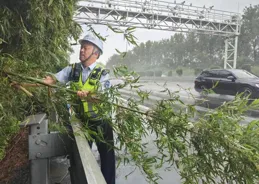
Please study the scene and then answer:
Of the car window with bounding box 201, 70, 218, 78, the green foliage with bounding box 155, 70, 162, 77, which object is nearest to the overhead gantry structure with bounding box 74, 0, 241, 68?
the car window with bounding box 201, 70, 218, 78

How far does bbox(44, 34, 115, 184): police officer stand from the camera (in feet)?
7.14

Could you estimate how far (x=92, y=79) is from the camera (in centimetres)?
228

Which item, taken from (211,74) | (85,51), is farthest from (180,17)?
(85,51)

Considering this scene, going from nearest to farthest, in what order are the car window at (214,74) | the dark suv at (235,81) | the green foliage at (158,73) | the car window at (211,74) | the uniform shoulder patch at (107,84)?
the uniform shoulder patch at (107,84) → the dark suv at (235,81) → the car window at (214,74) → the car window at (211,74) → the green foliage at (158,73)

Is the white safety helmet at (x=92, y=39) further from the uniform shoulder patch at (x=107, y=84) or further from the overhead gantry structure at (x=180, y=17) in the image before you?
the overhead gantry structure at (x=180, y=17)

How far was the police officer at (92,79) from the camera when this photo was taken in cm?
218

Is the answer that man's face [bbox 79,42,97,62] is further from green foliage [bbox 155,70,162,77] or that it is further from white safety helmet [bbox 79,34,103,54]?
green foliage [bbox 155,70,162,77]

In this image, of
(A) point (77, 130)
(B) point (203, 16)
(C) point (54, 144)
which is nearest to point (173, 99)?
(A) point (77, 130)

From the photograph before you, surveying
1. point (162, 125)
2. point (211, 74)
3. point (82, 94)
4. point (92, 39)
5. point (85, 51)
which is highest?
point (92, 39)

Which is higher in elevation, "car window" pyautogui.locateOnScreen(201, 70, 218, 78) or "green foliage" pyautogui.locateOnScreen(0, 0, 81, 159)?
"green foliage" pyautogui.locateOnScreen(0, 0, 81, 159)

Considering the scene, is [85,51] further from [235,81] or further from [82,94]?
[235,81]

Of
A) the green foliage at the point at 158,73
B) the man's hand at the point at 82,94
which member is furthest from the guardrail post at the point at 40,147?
the green foliage at the point at 158,73

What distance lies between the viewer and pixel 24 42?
98.5 inches

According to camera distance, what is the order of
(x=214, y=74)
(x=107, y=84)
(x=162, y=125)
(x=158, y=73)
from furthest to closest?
(x=158, y=73) < (x=214, y=74) < (x=107, y=84) < (x=162, y=125)
